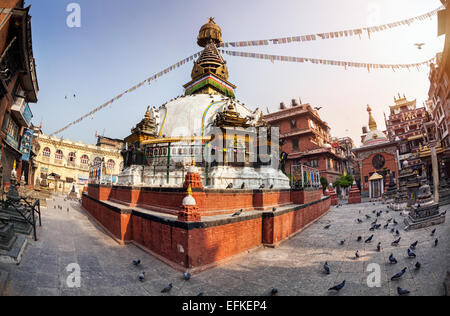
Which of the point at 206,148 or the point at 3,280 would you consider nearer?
the point at 3,280

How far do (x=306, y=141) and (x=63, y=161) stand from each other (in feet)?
142

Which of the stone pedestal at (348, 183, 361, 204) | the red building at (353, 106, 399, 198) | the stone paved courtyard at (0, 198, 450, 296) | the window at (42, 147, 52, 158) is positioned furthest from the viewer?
the window at (42, 147, 52, 158)

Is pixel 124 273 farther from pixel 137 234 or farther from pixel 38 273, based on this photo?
pixel 137 234

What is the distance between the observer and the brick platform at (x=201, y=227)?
537 cm

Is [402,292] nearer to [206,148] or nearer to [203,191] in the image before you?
[203,191]

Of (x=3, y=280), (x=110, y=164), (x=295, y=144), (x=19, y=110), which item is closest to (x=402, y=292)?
(x=3, y=280)

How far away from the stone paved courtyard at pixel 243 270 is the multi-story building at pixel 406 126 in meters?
32.3

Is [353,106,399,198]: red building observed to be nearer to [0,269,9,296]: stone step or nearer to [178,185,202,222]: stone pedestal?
[178,185,202,222]: stone pedestal

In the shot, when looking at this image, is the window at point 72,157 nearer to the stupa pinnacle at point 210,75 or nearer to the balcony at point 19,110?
the balcony at point 19,110

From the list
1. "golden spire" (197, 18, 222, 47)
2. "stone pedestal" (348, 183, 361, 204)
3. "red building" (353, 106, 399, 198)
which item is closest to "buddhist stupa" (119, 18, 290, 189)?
"golden spire" (197, 18, 222, 47)

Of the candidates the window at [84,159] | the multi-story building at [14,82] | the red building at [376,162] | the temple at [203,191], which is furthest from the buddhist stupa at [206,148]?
the window at [84,159]

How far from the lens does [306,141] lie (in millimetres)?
35719

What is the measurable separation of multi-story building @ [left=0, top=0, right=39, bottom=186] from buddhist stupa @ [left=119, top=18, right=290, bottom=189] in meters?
7.34

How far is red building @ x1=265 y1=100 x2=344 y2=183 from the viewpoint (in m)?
33.5
